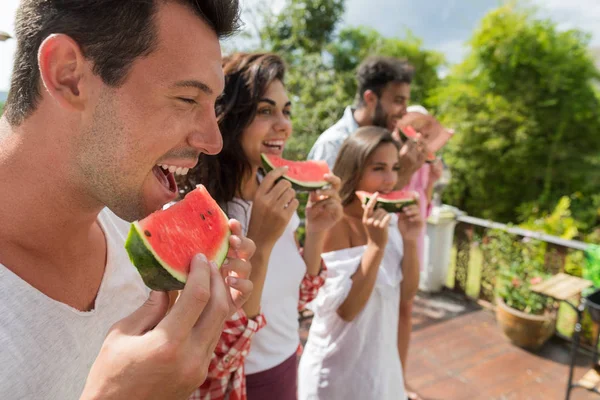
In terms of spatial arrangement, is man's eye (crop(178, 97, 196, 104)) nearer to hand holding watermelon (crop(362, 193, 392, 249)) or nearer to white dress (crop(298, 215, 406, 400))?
hand holding watermelon (crop(362, 193, 392, 249))

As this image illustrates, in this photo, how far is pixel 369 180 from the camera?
315 cm

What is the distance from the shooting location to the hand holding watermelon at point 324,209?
8.76ft

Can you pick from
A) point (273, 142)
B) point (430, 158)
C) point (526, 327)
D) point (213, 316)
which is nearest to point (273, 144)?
point (273, 142)

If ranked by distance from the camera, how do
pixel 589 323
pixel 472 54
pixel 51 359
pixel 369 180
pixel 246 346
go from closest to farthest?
pixel 51 359 < pixel 246 346 < pixel 369 180 < pixel 589 323 < pixel 472 54

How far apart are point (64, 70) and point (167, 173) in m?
0.48

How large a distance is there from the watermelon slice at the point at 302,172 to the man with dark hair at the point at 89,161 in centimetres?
99

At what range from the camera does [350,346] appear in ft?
8.91

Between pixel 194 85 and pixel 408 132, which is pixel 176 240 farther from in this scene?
pixel 408 132

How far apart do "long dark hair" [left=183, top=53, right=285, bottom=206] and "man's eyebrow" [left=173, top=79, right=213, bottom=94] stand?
3.14 ft

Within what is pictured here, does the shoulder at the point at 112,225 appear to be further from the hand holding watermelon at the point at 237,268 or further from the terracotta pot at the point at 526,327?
the terracotta pot at the point at 526,327

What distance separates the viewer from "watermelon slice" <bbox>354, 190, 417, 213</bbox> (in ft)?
9.38

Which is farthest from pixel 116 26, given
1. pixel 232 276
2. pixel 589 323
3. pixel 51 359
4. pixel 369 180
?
pixel 589 323

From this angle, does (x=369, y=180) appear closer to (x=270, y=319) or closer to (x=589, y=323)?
(x=270, y=319)

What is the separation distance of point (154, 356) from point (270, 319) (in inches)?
53.1
